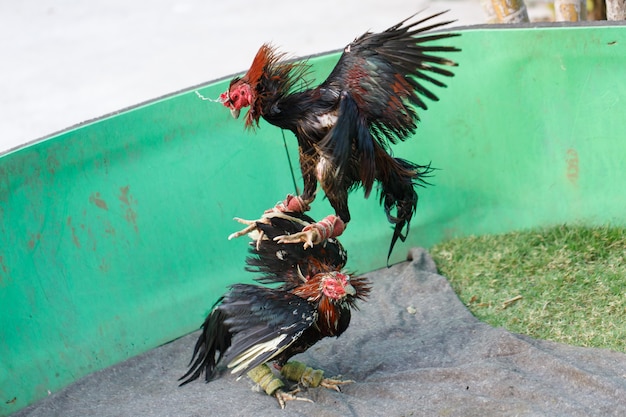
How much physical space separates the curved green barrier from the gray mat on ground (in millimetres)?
276

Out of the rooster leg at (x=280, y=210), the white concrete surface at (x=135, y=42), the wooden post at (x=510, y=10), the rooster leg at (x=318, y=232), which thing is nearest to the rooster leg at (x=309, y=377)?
the rooster leg at (x=280, y=210)

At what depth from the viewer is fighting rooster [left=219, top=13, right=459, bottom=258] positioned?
3.62 m

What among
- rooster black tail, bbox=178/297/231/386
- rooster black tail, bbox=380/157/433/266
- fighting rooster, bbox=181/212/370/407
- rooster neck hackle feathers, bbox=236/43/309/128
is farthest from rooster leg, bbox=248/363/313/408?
rooster neck hackle feathers, bbox=236/43/309/128

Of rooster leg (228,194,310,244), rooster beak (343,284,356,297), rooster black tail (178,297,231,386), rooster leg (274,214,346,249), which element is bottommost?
rooster black tail (178,297,231,386)

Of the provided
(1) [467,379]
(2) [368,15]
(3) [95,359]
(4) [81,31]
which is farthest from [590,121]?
(4) [81,31]

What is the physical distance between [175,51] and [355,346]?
6.05 meters

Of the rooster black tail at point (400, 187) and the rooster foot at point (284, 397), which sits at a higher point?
the rooster black tail at point (400, 187)

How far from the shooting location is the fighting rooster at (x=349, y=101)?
3623 mm

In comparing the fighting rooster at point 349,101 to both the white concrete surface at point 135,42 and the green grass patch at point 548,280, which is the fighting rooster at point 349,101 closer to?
the green grass patch at point 548,280

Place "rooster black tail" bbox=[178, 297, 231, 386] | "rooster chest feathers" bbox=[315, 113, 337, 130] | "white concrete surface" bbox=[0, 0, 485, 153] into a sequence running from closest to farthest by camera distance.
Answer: "rooster chest feathers" bbox=[315, 113, 337, 130]
"rooster black tail" bbox=[178, 297, 231, 386]
"white concrete surface" bbox=[0, 0, 485, 153]

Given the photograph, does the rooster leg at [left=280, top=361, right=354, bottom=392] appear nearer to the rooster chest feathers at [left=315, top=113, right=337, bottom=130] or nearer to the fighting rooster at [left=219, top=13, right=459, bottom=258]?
the fighting rooster at [left=219, top=13, right=459, bottom=258]

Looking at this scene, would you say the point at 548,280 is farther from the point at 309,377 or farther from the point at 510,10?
the point at 510,10

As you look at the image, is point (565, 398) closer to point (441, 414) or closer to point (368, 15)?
point (441, 414)

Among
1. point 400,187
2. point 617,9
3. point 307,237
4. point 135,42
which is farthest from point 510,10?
point 135,42
